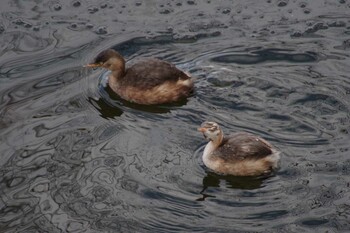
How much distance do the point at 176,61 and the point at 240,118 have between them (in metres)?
1.46

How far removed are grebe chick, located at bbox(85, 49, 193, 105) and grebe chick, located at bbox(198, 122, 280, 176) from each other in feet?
3.73

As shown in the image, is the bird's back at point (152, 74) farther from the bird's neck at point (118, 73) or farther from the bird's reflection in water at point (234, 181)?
the bird's reflection in water at point (234, 181)

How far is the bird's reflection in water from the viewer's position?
769cm

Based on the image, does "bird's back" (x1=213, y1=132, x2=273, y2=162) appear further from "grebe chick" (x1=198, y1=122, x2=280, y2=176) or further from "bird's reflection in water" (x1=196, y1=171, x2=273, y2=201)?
"bird's reflection in water" (x1=196, y1=171, x2=273, y2=201)

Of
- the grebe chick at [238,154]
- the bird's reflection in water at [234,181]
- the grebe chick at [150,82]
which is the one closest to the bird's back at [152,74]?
the grebe chick at [150,82]

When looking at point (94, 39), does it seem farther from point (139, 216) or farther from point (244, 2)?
point (139, 216)

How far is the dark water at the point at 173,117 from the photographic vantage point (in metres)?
7.30

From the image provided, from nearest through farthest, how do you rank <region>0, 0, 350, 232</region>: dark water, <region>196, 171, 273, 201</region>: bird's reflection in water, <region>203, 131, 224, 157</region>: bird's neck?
<region>0, 0, 350, 232</region>: dark water
<region>196, 171, 273, 201</region>: bird's reflection in water
<region>203, 131, 224, 157</region>: bird's neck

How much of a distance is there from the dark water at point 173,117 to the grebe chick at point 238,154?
117 mm

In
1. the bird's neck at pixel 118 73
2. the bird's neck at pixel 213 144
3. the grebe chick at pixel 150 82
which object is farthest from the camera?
the bird's neck at pixel 118 73

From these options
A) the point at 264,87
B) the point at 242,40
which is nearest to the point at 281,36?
the point at 242,40

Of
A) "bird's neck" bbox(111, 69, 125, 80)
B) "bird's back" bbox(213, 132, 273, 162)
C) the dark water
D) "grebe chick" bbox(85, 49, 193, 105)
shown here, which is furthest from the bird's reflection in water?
"bird's neck" bbox(111, 69, 125, 80)

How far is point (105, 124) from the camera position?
866 cm

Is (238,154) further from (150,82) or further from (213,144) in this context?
(150,82)
